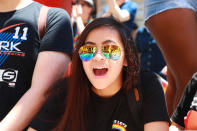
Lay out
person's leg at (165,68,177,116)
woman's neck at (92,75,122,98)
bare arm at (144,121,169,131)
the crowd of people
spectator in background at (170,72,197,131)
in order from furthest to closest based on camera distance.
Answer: person's leg at (165,68,177,116) → woman's neck at (92,75,122,98) → the crowd of people → bare arm at (144,121,169,131) → spectator in background at (170,72,197,131)

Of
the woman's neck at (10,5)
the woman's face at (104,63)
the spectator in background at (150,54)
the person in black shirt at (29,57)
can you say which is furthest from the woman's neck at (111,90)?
the spectator in background at (150,54)

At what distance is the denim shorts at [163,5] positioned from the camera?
2.06m

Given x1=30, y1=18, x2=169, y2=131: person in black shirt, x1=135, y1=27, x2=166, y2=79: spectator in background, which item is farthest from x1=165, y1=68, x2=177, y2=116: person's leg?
x1=135, y1=27, x2=166, y2=79: spectator in background

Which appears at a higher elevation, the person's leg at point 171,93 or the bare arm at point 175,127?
the person's leg at point 171,93

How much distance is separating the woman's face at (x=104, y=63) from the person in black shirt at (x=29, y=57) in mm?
240

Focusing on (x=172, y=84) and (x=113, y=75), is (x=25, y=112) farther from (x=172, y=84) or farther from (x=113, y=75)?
(x=172, y=84)

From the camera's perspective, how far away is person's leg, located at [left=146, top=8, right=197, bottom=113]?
78.2 inches

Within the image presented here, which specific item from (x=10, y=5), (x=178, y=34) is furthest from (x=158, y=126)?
(x=10, y=5)

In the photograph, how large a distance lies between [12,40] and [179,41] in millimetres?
1101

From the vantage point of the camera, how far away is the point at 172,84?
2369 mm

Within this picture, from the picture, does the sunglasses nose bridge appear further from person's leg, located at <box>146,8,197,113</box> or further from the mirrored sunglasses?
person's leg, located at <box>146,8,197,113</box>

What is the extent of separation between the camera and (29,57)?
2.05 metres

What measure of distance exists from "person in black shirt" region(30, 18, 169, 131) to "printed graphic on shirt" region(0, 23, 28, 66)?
37 cm

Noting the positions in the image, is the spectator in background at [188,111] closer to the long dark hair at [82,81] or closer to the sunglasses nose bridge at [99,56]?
the long dark hair at [82,81]
